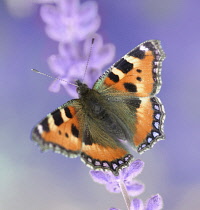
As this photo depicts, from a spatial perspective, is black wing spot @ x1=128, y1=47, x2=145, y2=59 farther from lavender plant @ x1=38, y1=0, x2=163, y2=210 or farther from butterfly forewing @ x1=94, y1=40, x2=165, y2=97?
lavender plant @ x1=38, y1=0, x2=163, y2=210

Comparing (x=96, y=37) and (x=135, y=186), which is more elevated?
(x=96, y=37)

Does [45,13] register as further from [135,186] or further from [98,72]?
[135,186]

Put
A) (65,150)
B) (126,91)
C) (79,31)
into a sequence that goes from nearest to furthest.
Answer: (79,31)
(65,150)
(126,91)

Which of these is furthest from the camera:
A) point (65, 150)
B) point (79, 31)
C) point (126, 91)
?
point (126, 91)

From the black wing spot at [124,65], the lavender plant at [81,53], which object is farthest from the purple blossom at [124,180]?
the black wing spot at [124,65]

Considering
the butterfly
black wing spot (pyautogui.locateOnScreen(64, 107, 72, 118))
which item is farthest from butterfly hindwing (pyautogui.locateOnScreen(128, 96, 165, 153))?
black wing spot (pyautogui.locateOnScreen(64, 107, 72, 118))

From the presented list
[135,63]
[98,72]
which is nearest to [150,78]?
[135,63]

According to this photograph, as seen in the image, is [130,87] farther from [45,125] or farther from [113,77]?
[45,125]

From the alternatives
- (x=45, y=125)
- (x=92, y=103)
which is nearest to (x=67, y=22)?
Answer: (x=45, y=125)
